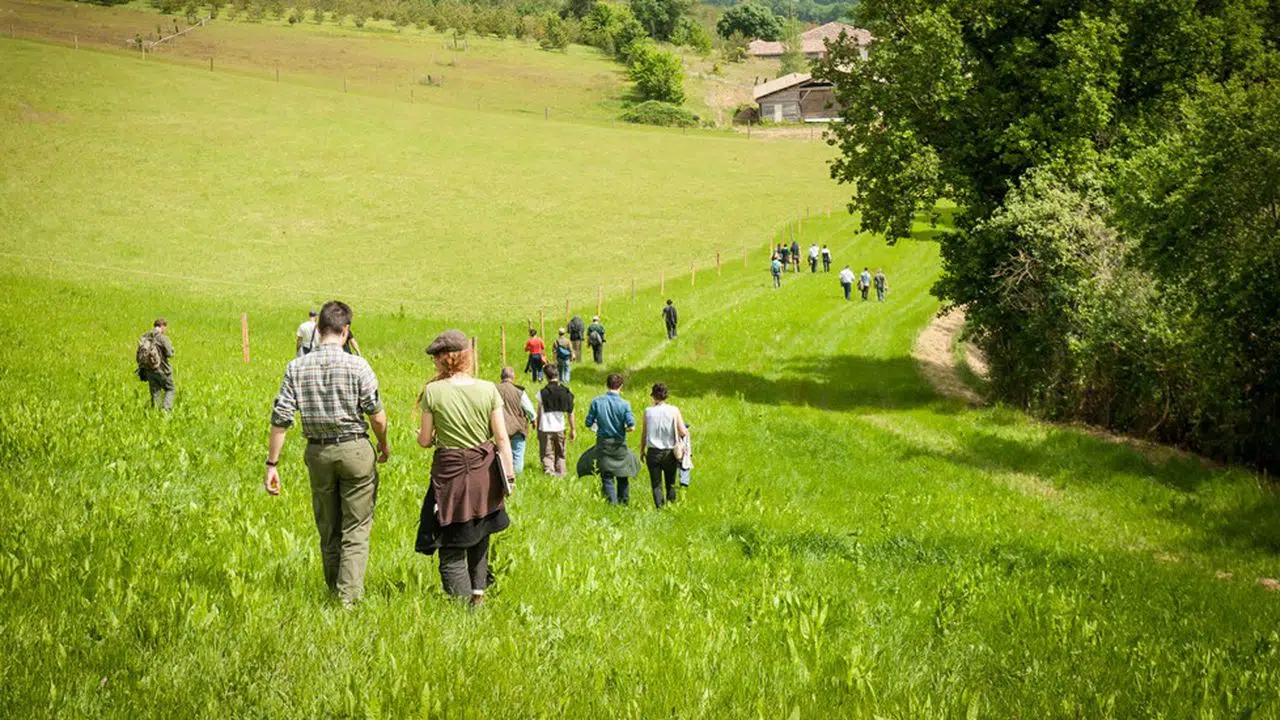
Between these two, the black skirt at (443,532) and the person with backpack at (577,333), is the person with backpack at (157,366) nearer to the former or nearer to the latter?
the black skirt at (443,532)

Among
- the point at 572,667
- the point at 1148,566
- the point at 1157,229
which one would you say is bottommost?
the point at 1148,566

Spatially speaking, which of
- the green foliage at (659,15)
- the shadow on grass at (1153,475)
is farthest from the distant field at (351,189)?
the green foliage at (659,15)

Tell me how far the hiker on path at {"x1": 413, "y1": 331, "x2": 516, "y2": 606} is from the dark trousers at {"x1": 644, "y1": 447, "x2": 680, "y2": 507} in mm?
6587

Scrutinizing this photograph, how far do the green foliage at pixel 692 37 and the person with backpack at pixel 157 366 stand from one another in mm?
166120

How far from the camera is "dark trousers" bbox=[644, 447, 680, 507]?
13758 mm

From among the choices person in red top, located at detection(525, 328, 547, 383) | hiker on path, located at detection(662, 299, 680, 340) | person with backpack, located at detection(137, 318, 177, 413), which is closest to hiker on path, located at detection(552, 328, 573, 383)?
person in red top, located at detection(525, 328, 547, 383)

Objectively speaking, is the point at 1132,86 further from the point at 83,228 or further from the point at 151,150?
the point at 151,150

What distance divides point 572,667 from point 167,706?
2.12m

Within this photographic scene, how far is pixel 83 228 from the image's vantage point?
53.3 metres

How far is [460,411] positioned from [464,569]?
44.6 inches

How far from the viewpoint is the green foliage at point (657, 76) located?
12706 centimetres

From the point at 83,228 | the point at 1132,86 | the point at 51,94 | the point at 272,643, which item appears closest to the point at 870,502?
the point at 272,643

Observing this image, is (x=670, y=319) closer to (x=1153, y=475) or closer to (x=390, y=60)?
(x=1153, y=475)

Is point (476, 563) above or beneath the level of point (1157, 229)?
beneath
